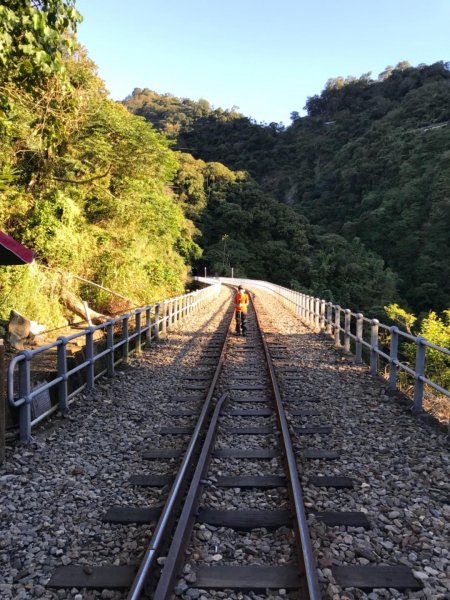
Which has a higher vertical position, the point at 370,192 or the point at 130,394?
the point at 370,192

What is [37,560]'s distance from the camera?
3561mm

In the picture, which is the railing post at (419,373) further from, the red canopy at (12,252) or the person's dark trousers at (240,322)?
the person's dark trousers at (240,322)

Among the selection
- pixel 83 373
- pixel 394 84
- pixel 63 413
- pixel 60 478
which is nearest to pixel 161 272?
pixel 83 373

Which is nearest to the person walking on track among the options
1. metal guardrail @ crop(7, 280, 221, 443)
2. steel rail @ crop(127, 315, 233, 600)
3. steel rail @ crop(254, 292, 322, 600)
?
metal guardrail @ crop(7, 280, 221, 443)

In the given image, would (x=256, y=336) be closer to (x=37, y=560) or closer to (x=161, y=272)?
(x=161, y=272)

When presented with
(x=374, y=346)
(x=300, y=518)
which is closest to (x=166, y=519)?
(x=300, y=518)

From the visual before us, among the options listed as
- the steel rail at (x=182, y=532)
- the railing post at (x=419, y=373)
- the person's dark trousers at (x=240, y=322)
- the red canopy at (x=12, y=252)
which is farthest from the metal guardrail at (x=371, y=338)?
the red canopy at (x=12, y=252)

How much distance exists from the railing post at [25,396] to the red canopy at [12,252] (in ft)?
3.53

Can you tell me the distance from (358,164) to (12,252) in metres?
91.7

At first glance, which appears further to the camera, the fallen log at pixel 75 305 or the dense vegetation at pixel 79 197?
the fallen log at pixel 75 305

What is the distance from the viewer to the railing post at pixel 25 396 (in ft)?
18.7

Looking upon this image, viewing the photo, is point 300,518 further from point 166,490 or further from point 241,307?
point 241,307

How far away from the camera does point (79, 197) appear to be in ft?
62.9

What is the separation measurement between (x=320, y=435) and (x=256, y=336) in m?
9.50
